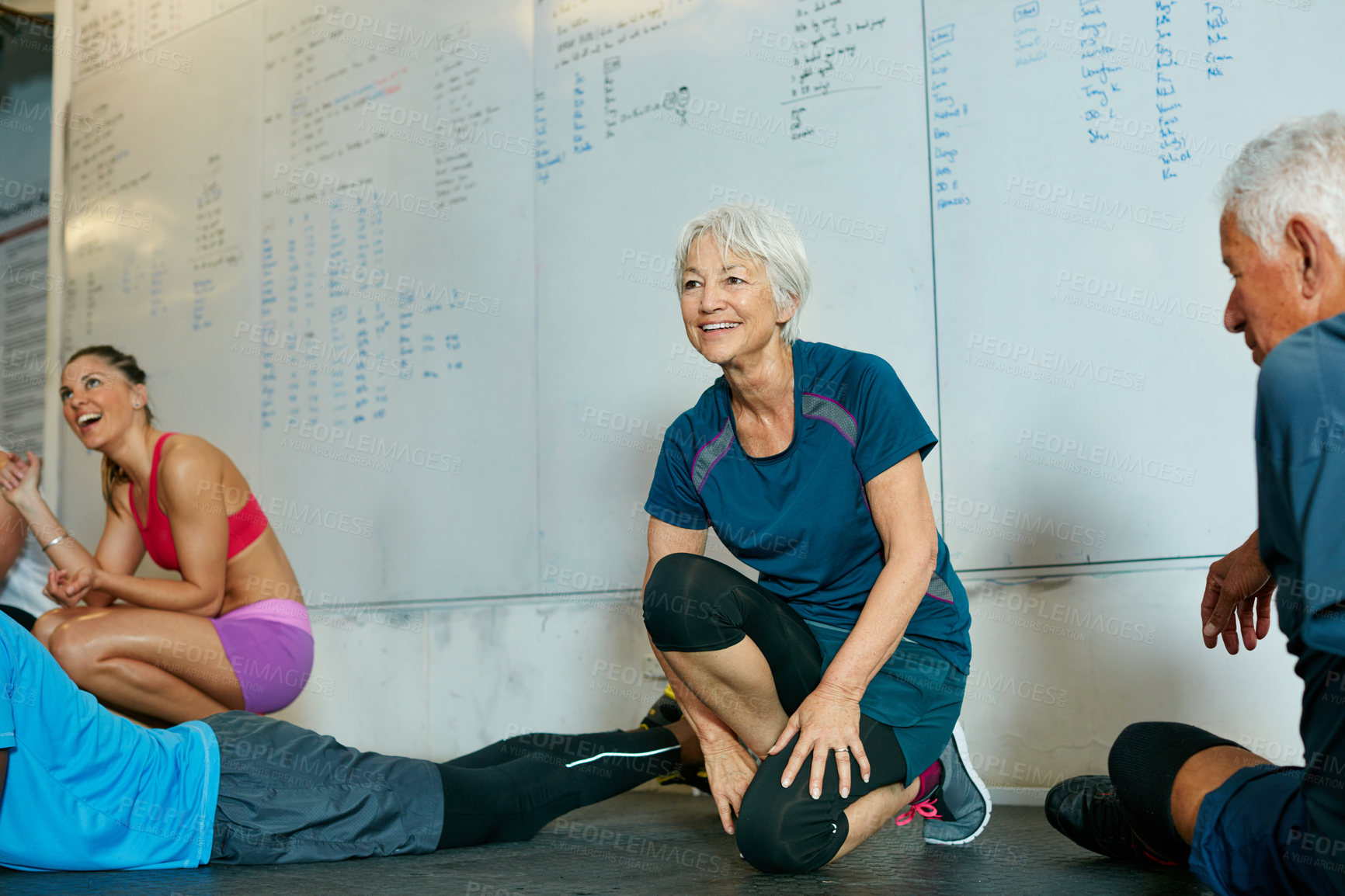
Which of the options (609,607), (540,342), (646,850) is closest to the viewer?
(646,850)

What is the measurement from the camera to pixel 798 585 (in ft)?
5.00

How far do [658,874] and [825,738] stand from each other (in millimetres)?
313

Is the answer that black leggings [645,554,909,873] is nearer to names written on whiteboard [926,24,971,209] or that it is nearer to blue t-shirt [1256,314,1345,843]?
blue t-shirt [1256,314,1345,843]

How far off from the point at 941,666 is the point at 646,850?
20.0 inches

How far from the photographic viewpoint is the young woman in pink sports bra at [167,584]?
6.63 ft

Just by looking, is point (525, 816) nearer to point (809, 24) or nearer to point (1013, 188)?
point (1013, 188)

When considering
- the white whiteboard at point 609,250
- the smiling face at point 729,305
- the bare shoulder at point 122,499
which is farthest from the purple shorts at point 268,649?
the smiling face at point 729,305

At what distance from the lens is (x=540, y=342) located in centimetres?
265

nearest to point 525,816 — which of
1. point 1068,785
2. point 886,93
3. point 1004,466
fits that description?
point 1068,785

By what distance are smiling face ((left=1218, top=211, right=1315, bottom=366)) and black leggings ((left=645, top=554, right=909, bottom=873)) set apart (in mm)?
683

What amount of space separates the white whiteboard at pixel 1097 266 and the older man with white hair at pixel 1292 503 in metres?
0.84

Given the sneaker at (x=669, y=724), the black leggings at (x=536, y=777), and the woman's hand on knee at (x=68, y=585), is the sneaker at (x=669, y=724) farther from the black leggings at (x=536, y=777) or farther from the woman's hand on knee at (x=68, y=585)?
the woman's hand on knee at (x=68, y=585)

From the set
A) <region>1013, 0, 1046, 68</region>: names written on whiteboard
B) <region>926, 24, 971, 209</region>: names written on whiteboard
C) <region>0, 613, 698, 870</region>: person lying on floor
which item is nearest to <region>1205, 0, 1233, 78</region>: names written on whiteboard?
<region>1013, 0, 1046, 68</region>: names written on whiteboard

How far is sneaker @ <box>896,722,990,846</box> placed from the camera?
1.52 m
